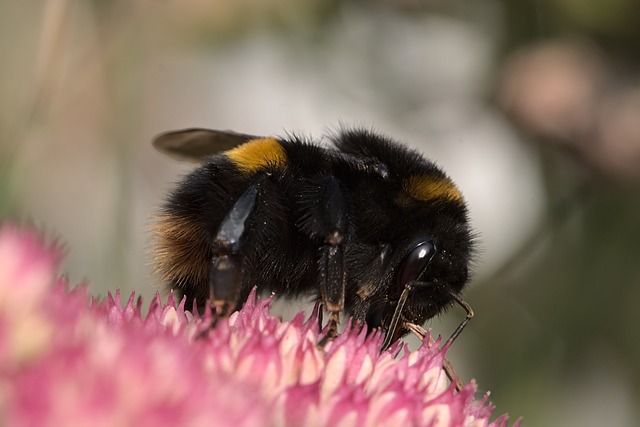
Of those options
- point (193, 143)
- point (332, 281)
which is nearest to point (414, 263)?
point (332, 281)

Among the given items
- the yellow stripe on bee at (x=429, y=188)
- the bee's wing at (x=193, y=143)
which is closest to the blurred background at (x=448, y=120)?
the bee's wing at (x=193, y=143)

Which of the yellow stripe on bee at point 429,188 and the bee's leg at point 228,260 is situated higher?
the yellow stripe on bee at point 429,188

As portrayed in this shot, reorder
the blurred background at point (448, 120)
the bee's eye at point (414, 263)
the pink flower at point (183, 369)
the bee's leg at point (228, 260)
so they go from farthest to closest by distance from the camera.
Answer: the blurred background at point (448, 120), the bee's eye at point (414, 263), the bee's leg at point (228, 260), the pink flower at point (183, 369)

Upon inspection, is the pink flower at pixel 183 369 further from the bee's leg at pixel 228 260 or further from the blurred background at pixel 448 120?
the blurred background at pixel 448 120

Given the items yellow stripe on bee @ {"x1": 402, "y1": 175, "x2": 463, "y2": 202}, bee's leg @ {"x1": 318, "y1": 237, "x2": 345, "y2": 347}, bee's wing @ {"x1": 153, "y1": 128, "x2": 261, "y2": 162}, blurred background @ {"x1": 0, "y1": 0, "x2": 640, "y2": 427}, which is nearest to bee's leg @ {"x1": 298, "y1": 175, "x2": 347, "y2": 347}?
bee's leg @ {"x1": 318, "y1": 237, "x2": 345, "y2": 347}

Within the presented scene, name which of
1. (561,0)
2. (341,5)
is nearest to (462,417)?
(561,0)

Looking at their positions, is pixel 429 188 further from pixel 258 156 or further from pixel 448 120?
pixel 448 120

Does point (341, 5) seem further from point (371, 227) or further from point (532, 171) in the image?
point (371, 227)
